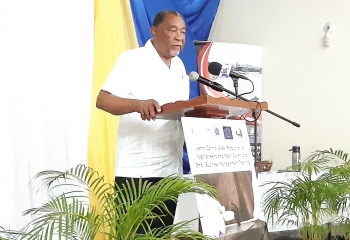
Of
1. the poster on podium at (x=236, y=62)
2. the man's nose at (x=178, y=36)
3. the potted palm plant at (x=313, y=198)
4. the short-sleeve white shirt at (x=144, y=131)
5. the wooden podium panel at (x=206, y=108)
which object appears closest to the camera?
the wooden podium panel at (x=206, y=108)

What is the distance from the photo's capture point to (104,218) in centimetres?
156

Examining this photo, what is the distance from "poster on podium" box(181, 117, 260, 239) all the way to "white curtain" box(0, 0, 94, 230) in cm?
129

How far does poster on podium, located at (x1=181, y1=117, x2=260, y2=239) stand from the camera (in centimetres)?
162

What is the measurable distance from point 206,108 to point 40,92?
1407 mm

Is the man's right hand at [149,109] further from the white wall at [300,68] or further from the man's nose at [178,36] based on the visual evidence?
the white wall at [300,68]

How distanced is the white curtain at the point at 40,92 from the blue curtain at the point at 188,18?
70 centimetres

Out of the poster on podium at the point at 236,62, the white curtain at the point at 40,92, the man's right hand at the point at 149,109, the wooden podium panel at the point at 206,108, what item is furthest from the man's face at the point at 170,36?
the poster on podium at the point at 236,62

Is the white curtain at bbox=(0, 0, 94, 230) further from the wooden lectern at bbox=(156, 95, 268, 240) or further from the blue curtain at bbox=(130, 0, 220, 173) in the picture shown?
the wooden lectern at bbox=(156, 95, 268, 240)

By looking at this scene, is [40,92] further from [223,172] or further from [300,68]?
[300,68]

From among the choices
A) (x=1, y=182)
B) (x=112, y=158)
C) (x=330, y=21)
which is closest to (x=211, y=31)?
(x=330, y=21)

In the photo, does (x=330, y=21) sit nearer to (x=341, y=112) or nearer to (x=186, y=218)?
(x=341, y=112)

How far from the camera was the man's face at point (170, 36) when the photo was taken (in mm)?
1996

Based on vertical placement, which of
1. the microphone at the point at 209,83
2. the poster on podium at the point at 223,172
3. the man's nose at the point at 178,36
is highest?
the man's nose at the point at 178,36

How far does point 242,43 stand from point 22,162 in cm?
271
